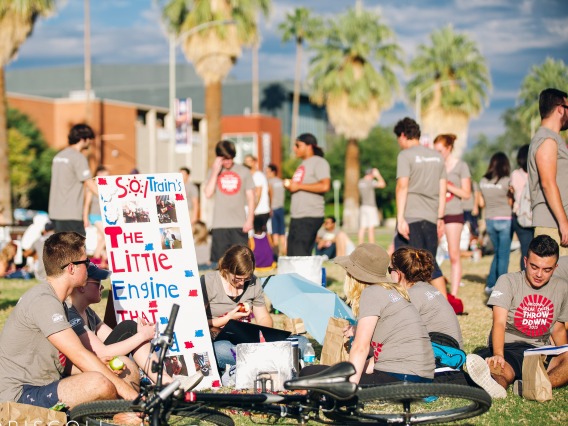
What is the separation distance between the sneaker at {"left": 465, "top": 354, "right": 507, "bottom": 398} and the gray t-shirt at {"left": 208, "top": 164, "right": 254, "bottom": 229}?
218 inches

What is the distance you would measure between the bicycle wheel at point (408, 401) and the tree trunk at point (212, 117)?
21.4 m

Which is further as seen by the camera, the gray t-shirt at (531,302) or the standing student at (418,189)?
the standing student at (418,189)

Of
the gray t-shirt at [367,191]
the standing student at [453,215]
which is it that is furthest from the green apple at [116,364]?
the gray t-shirt at [367,191]

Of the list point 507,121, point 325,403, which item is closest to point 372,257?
point 325,403

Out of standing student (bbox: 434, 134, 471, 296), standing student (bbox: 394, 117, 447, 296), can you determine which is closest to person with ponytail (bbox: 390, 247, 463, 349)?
standing student (bbox: 394, 117, 447, 296)

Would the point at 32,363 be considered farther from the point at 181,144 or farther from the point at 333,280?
the point at 181,144

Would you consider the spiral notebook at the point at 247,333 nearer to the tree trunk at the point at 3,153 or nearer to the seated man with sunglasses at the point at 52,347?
the seated man with sunglasses at the point at 52,347

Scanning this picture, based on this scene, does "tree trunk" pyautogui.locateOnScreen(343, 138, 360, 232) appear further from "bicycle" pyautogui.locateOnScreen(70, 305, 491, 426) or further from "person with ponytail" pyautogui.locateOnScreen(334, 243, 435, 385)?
"bicycle" pyautogui.locateOnScreen(70, 305, 491, 426)

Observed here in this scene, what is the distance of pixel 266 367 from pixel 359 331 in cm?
112

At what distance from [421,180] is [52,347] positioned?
542 centimetres

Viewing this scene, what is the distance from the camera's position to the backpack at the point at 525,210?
30.8 ft

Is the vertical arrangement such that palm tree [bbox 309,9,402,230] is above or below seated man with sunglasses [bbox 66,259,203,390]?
above

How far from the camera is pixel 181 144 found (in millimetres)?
34344

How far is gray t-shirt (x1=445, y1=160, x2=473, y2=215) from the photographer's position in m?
11.0
